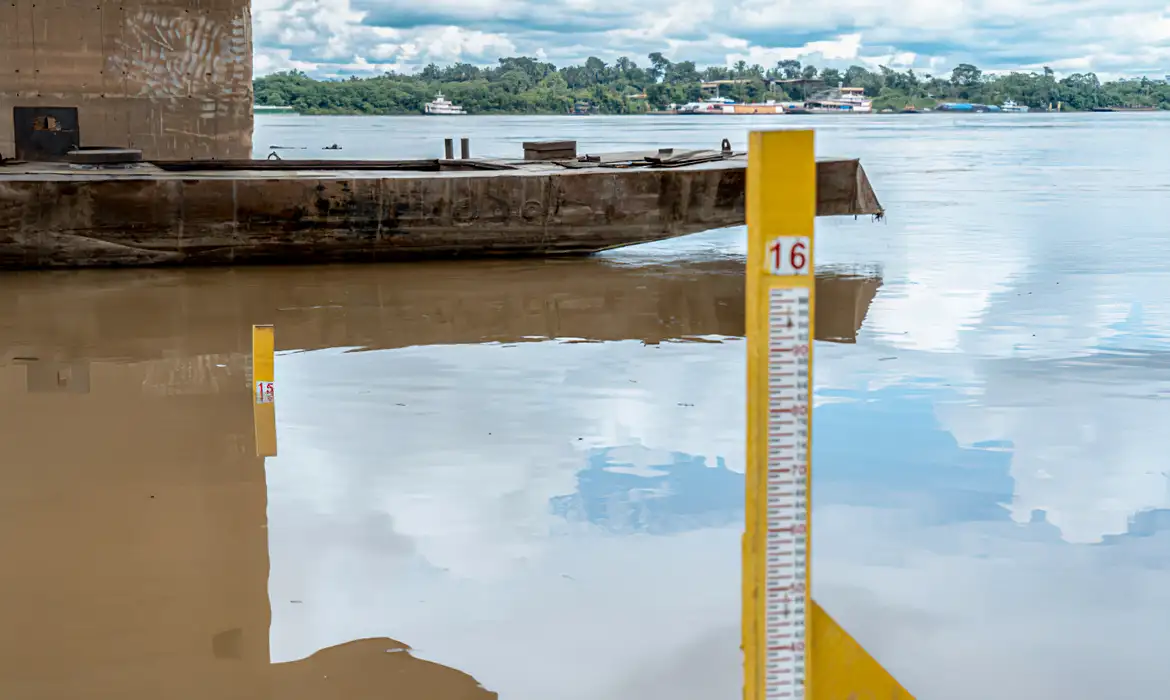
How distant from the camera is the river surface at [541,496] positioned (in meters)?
5.00

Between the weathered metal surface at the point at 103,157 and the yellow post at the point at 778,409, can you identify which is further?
the weathered metal surface at the point at 103,157

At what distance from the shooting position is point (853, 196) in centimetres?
1766

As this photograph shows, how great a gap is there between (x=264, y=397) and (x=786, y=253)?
5.39 meters

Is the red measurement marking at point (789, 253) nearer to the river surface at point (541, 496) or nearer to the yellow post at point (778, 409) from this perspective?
the yellow post at point (778, 409)

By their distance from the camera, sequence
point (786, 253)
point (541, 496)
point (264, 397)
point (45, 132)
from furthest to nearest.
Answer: point (45, 132)
point (264, 397)
point (541, 496)
point (786, 253)

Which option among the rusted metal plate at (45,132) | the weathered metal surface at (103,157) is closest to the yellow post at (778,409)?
the weathered metal surface at (103,157)

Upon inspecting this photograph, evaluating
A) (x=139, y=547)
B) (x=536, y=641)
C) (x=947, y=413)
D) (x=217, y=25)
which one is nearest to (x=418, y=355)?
(x=947, y=413)

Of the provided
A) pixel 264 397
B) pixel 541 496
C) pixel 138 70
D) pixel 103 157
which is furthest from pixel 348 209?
pixel 541 496

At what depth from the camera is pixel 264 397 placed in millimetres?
8094

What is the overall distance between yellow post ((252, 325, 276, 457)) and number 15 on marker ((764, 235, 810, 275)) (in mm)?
4919

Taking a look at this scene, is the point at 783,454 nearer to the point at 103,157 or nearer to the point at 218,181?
the point at 218,181

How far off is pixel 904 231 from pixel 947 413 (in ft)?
47.3

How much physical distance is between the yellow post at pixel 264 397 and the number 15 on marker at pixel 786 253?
492 centimetres

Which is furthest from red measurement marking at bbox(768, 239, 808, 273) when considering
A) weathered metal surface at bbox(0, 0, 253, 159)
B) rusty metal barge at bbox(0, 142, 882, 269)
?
weathered metal surface at bbox(0, 0, 253, 159)
